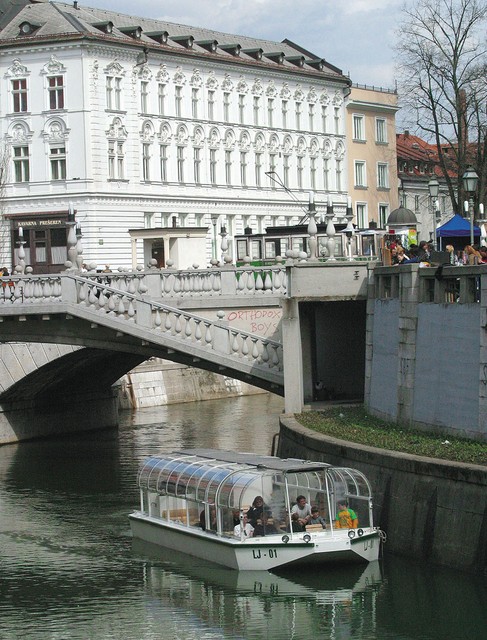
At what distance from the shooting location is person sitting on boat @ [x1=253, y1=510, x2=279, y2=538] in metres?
35.5

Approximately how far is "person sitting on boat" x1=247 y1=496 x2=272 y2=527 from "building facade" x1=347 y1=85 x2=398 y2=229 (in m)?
87.4

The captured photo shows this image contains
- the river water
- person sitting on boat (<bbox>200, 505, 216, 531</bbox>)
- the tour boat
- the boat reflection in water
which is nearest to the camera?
the river water

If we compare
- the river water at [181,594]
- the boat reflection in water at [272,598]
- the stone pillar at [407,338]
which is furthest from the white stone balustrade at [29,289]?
the boat reflection in water at [272,598]

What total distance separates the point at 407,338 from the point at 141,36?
210ft

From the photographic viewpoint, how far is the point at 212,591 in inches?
1389

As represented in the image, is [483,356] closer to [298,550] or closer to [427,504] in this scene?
[427,504]

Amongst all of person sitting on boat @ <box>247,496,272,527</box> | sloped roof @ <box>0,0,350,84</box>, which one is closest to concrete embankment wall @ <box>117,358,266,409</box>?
sloped roof @ <box>0,0,350,84</box>

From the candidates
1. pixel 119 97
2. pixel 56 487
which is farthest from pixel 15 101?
pixel 56 487

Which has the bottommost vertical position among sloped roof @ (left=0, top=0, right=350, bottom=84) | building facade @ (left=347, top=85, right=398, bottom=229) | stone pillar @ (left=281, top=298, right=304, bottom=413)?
stone pillar @ (left=281, top=298, right=304, bottom=413)

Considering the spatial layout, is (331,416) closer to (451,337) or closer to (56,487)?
(451,337)

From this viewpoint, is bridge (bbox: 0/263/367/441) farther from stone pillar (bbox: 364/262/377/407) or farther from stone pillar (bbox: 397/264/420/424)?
stone pillar (bbox: 397/264/420/424)

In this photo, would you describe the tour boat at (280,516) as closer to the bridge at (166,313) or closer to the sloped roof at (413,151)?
the bridge at (166,313)

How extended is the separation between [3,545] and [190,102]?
67361 mm

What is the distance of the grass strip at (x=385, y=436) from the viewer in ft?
116
